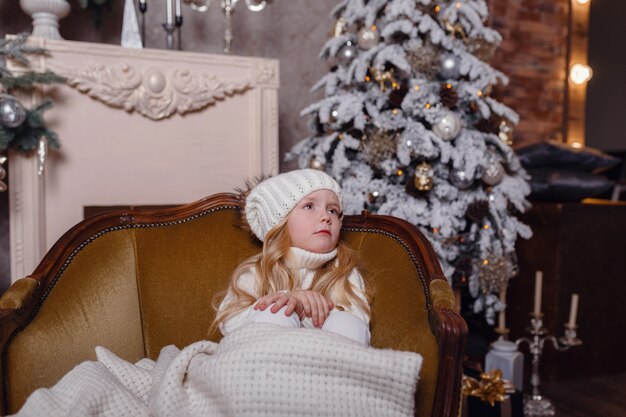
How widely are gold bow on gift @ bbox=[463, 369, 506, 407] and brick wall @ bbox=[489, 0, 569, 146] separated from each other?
2258 mm

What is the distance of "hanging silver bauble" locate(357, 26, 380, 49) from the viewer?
2572 millimetres

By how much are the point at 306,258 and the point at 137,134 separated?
60.0 inches

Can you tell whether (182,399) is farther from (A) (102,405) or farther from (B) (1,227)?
(B) (1,227)

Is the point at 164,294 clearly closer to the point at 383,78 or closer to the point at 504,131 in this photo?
Result: the point at 383,78

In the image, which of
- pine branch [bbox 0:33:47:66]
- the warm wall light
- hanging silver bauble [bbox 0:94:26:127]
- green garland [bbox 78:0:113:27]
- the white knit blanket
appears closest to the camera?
the white knit blanket

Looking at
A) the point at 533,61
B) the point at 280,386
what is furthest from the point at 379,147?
the point at 533,61

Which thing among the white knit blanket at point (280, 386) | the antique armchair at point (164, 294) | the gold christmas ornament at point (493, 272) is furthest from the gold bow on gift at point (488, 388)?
the white knit blanket at point (280, 386)

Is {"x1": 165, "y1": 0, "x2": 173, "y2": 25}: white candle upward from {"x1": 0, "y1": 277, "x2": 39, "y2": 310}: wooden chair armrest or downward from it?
upward

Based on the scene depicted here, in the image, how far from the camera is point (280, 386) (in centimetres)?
118

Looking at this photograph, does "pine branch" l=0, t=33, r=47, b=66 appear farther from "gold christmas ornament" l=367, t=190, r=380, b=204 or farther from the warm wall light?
the warm wall light

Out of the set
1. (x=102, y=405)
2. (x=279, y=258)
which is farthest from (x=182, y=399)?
(x=279, y=258)

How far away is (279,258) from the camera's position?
66.0 inches

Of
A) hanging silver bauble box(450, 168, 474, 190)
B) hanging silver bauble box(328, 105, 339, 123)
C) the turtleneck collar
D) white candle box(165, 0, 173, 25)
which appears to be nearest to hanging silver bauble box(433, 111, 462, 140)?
hanging silver bauble box(450, 168, 474, 190)

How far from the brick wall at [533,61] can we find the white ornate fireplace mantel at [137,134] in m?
1.82
